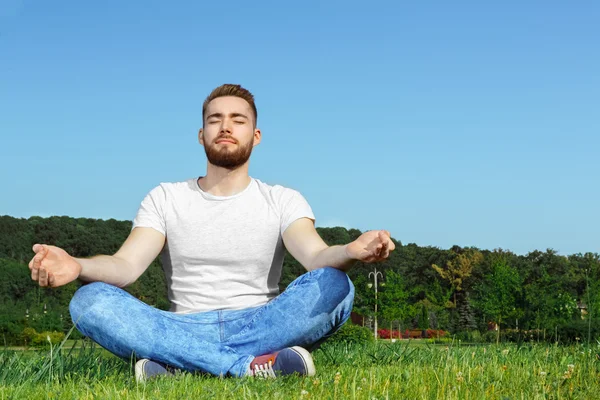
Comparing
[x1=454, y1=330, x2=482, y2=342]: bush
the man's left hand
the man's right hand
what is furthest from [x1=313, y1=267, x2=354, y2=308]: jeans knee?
[x1=454, y1=330, x2=482, y2=342]: bush

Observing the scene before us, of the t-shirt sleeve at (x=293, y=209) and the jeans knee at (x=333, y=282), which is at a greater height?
the t-shirt sleeve at (x=293, y=209)

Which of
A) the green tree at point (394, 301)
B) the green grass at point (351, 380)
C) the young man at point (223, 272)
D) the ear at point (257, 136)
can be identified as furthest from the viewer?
the green tree at point (394, 301)

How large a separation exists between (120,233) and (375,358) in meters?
40.0

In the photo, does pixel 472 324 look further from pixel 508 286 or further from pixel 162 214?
pixel 162 214

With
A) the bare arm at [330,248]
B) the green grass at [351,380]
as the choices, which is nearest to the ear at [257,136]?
the bare arm at [330,248]

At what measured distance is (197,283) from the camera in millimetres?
4227

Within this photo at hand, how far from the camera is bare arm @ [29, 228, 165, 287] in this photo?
11.0ft

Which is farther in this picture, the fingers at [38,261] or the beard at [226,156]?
the beard at [226,156]

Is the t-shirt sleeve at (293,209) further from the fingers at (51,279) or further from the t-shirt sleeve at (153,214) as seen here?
the fingers at (51,279)

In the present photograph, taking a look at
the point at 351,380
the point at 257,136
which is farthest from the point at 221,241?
the point at 351,380

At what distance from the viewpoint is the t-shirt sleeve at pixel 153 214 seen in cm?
437

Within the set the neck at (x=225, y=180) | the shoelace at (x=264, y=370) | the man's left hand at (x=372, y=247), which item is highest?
the neck at (x=225, y=180)

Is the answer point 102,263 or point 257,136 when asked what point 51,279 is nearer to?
point 102,263

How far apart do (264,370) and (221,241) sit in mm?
945
